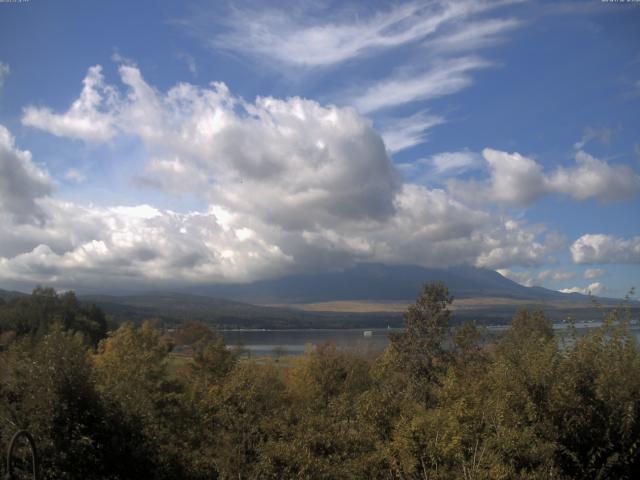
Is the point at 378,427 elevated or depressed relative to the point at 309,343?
elevated

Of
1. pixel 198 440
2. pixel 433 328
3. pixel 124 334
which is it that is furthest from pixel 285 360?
pixel 198 440

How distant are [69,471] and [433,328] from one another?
1098 inches

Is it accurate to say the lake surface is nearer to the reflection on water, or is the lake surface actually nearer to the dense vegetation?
the reflection on water

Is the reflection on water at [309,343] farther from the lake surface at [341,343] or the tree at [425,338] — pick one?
the tree at [425,338]

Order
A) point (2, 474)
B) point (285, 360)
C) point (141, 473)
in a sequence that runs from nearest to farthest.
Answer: point (2, 474)
point (141, 473)
point (285, 360)

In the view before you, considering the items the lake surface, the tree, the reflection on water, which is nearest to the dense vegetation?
the lake surface

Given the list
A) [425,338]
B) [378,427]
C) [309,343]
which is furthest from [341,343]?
[378,427]

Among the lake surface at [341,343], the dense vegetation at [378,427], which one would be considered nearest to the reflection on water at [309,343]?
the lake surface at [341,343]

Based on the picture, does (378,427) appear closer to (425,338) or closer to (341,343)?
(425,338)

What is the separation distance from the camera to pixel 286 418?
15125 millimetres

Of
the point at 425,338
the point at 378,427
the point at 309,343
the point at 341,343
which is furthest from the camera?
the point at 341,343

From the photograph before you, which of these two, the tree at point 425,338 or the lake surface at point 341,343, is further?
the tree at point 425,338

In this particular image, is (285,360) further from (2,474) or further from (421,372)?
(2,474)

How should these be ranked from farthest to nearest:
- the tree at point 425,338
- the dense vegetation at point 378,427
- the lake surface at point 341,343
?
the tree at point 425,338
the lake surface at point 341,343
the dense vegetation at point 378,427
